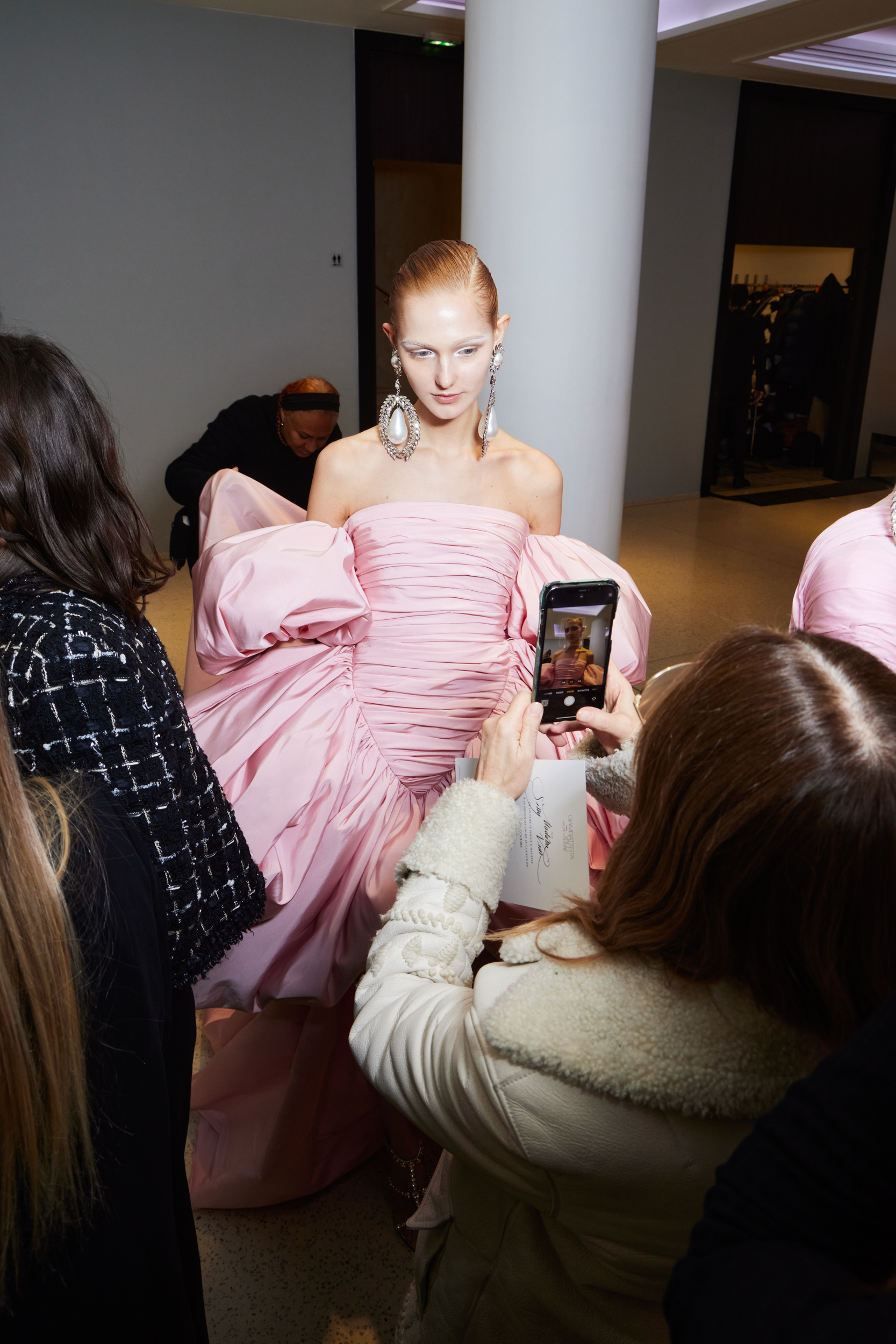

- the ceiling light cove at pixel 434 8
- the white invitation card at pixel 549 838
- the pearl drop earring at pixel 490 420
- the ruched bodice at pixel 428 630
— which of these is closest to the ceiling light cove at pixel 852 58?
the ceiling light cove at pixel 434 8

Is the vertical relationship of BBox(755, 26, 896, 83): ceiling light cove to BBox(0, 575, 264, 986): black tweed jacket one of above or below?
above

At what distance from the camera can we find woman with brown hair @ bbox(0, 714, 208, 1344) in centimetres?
65

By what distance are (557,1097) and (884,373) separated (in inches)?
315

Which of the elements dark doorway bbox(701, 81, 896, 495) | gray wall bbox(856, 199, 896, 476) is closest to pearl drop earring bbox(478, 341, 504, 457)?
dark doorway bbox(701, 81, 896, 495)

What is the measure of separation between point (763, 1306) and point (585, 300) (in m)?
2.67

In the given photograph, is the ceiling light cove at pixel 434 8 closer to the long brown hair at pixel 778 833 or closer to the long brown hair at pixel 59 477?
the long brown hair at pixel 59 477

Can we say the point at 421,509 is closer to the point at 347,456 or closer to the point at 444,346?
the point at 347,456

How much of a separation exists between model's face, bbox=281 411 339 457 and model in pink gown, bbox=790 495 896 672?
227 centimetres

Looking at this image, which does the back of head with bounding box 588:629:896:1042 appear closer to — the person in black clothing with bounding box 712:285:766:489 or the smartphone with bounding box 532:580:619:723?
the smartphone with bounding box 532:580:619:723

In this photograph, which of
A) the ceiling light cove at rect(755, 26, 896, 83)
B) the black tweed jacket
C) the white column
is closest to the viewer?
the black tweed jacket

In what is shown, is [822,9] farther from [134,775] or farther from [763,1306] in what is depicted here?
[763,1306]

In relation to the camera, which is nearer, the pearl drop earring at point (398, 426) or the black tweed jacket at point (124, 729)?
the black tweed jacket at point (124, 729)

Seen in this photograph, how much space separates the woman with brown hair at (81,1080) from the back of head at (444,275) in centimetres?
127

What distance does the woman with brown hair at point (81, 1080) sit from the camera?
647 mm
